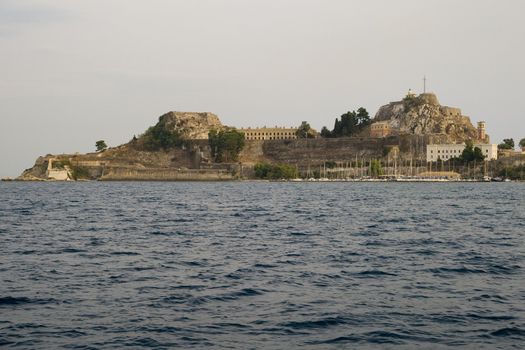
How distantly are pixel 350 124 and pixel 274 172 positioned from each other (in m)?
28.1

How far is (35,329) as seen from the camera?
16.3 m

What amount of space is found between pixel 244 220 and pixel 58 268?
21861 mm

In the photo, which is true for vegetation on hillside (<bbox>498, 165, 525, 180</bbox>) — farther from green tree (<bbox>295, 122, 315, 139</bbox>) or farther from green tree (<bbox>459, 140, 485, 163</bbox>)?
green tree (<bbox>295, 122, 315, 139</bbox>)

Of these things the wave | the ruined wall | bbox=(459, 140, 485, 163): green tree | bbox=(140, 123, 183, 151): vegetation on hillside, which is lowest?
the wave

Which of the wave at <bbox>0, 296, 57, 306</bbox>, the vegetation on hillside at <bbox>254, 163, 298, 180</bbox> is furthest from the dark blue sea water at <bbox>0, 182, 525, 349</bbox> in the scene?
the vegetation on hillside at <bbox>254, 163, 298, 180</bbox>

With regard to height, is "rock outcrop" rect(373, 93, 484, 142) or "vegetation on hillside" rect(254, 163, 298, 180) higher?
"rock outcrop" rect(373, 93, 484, 142)

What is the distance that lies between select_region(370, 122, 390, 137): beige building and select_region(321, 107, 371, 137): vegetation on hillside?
402 centimetres

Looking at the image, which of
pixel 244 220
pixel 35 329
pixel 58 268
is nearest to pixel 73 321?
pixel 35 329

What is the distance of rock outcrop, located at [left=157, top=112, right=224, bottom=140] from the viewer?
183 meters

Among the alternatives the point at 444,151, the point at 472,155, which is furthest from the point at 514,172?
the point at 444,151

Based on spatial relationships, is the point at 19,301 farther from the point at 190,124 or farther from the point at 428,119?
the point at 190,124

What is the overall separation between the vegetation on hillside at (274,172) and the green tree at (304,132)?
72.2 ft

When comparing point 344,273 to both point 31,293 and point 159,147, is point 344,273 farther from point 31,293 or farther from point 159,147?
point 159,147

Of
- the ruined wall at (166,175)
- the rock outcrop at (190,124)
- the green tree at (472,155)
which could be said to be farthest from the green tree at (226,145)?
the green tree at (472,155)
